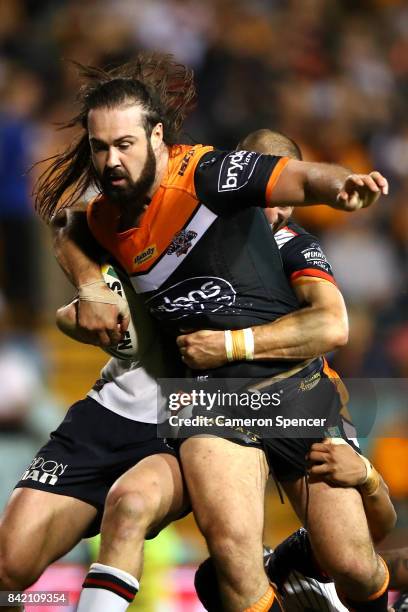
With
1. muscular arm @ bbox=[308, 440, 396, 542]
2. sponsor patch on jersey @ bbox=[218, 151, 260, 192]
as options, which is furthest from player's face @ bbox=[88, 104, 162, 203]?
muscular arm @ bbox=[308, 440, 396, 542]

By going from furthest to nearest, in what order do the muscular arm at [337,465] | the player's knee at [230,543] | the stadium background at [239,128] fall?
the stadium background at [239,128], the muscular arm at [337,465], the player's knee at [230,543]

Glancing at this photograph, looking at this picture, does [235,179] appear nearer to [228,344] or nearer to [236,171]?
Answer: [236,171]

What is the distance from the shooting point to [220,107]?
8.20 metres

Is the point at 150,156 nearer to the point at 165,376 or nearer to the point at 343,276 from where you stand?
the point at 165,376

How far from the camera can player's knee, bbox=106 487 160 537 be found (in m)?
3.77

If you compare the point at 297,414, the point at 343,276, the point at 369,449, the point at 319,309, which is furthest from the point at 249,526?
the point at 343,276

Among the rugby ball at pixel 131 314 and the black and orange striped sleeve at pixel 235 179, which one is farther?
the rugby ball at pixel 131 314

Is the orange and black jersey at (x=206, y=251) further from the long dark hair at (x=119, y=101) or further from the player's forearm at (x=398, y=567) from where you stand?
the player's forearm at (x=398, y=567)

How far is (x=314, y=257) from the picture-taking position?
4.29 metres

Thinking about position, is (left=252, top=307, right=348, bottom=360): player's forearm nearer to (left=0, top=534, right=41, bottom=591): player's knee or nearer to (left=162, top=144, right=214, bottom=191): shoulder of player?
(left=162, top=144, right=214, bottom=191): shoulder of player

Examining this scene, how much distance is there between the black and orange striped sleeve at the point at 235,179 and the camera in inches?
148

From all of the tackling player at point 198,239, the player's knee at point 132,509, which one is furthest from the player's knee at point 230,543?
the player's knee at point 132,509

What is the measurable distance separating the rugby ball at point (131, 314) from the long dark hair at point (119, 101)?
1.11ft

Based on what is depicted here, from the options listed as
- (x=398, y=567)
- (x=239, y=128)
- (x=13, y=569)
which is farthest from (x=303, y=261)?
(x=239, y=128)
